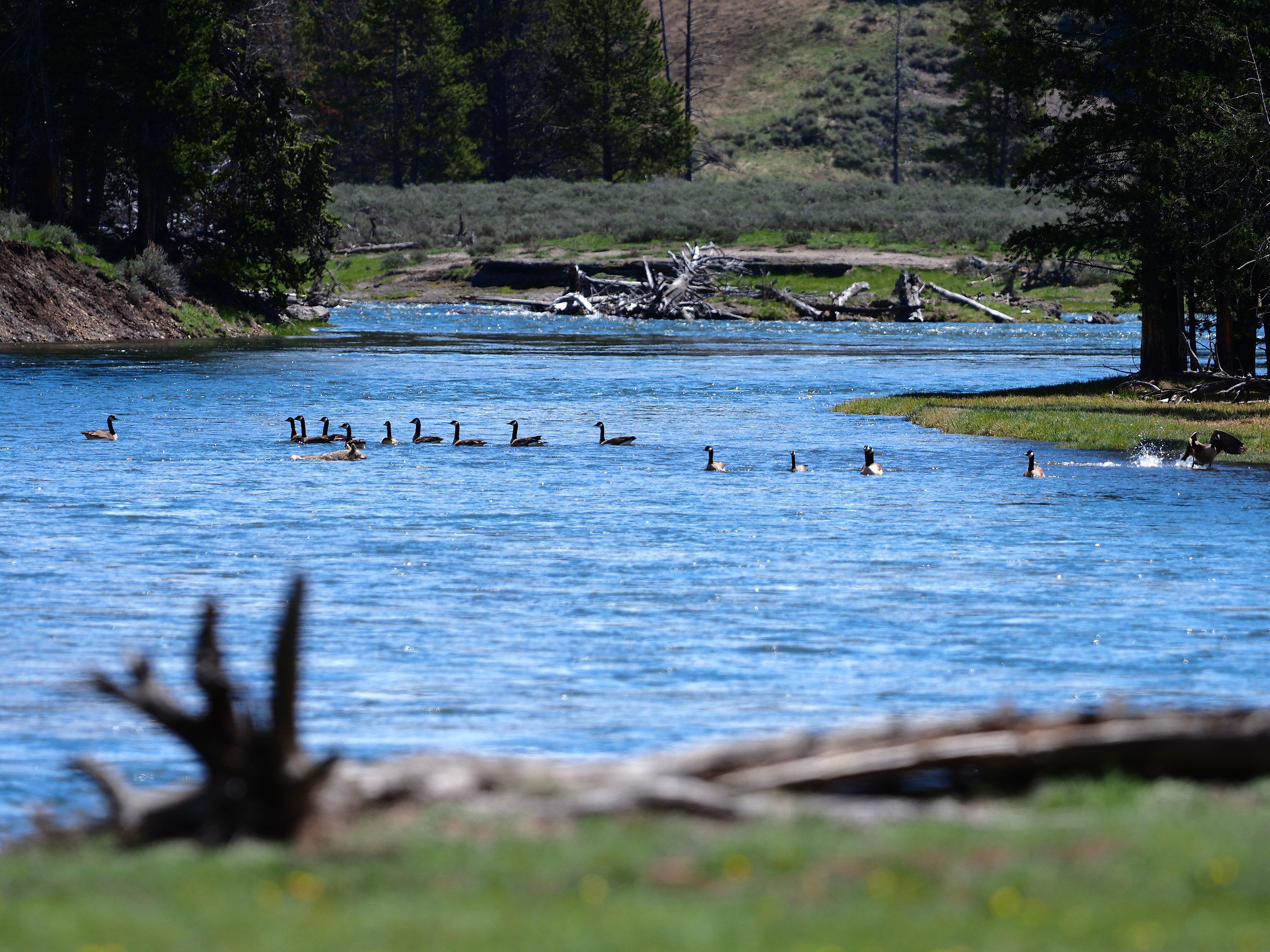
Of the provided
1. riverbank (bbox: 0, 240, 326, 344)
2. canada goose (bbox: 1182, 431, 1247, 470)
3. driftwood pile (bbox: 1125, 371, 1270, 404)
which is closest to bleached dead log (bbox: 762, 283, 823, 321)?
riverbank (bbox: 0, 240, 326, 344)

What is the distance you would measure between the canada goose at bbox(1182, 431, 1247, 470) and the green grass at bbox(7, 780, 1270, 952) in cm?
2084

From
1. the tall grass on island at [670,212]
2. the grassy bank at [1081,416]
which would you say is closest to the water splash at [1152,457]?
the grassy bank at [1081,416]

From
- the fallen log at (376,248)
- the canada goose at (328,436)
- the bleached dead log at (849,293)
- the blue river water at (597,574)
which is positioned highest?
the fallen log at (376,248)

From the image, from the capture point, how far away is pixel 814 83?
536 ft

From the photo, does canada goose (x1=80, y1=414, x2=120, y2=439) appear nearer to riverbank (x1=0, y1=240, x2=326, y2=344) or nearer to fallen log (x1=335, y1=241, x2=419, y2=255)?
riverbank (x1=0, y1=240, x2=326, y2=344)

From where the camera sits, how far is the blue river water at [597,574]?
13430 mm

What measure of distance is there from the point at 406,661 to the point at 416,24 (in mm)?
102655

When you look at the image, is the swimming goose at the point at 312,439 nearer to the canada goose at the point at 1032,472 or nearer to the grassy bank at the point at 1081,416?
the canada goose at the point at 1032,472

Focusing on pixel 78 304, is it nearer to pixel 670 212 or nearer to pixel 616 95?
pixel 670 212

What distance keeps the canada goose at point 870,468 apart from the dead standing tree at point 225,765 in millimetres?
20817

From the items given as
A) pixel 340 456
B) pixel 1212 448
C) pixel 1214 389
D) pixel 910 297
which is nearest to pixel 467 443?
pixel 340 456

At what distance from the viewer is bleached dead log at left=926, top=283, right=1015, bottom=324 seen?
78250mm

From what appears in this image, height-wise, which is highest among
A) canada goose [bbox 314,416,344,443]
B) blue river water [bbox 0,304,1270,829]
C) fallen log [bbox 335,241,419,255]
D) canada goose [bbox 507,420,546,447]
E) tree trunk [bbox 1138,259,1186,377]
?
fallen log [bbox 335,241,419,255]

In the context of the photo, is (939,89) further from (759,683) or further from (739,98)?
(759,683)
